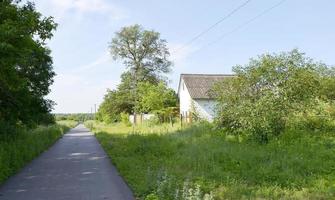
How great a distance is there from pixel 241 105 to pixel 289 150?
191 inches

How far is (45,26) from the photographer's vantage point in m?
14.8

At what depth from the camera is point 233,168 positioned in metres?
13.2

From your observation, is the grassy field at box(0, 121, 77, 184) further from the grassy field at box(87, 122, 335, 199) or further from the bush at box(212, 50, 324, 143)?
the bush at box(212, 50, 324, 143)

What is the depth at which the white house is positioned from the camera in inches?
1720

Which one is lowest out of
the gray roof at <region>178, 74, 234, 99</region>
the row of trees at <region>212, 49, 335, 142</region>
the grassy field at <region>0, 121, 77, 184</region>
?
the grassy field at <region>0, 121, 77, 184</region>

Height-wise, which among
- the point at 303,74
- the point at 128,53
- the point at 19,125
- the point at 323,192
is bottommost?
the point at 323,192

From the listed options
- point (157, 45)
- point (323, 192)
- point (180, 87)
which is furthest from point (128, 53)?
point (323, 192)

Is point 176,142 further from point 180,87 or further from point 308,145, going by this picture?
point 180,87

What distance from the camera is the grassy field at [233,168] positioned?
986 cm

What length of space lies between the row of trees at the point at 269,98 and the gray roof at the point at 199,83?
21.5 meters

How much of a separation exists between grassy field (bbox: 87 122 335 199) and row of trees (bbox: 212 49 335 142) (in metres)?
0.81

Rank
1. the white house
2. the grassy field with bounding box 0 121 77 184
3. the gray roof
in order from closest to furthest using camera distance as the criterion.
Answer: the grassy field with bounding box 0 121 77 184, the white house, the gray roof

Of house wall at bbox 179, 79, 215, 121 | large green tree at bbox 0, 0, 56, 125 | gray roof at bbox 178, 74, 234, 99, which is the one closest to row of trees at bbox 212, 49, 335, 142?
large green tree at bbox 0, 0, 56, 125

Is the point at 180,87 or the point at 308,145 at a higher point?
the point at 180,87
